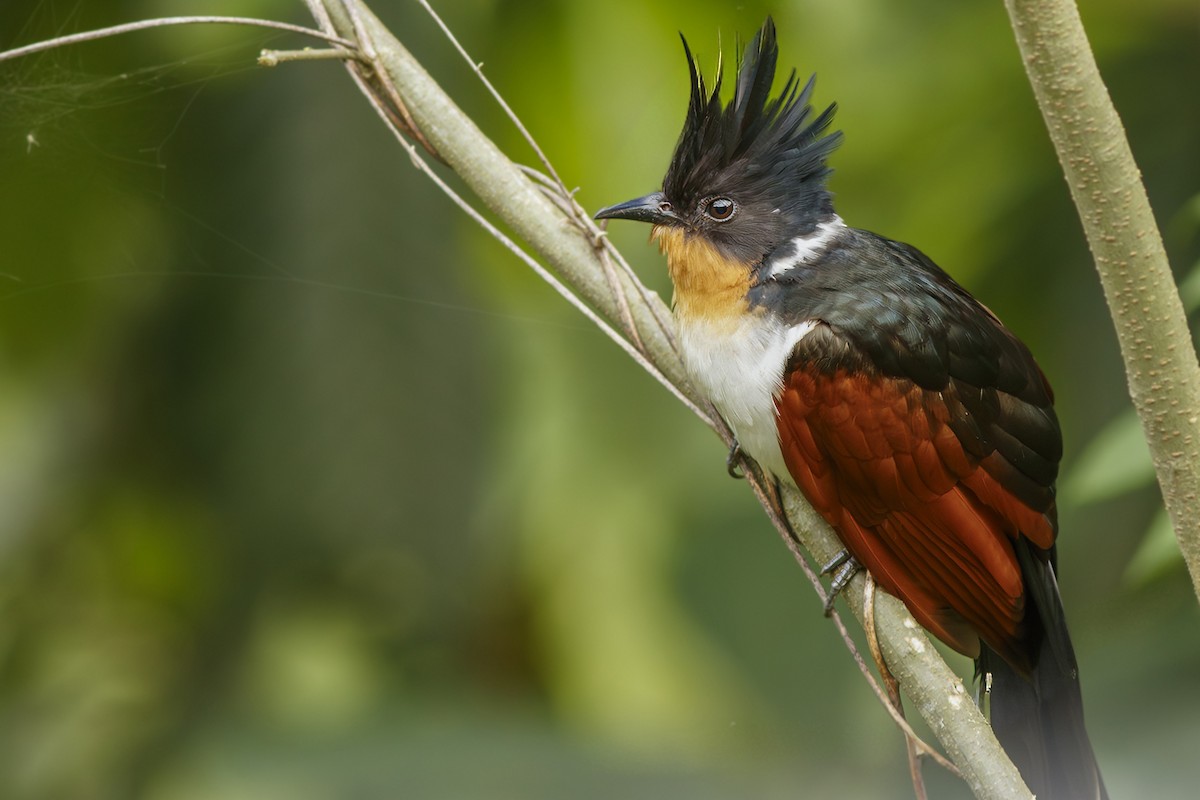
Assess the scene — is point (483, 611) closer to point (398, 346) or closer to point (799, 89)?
point (398, 346)

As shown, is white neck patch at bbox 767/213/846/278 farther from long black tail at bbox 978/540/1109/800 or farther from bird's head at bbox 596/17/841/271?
long black tail at bbox 978/540/1109/800

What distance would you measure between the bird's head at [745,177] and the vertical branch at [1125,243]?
2.79 ft

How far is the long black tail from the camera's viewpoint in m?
1.85

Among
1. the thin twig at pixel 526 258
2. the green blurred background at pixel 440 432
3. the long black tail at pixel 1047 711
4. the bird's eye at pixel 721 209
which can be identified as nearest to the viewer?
the thin twig at pixel 526 258

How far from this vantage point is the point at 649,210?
83.5 inches

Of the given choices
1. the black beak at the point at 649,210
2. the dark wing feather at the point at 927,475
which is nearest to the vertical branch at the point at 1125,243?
the dark wing feather at the point at 927,475

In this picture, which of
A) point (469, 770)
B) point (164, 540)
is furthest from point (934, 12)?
point (164, 540)

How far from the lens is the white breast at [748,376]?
1.90 meters

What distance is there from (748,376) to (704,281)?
0.76 feet

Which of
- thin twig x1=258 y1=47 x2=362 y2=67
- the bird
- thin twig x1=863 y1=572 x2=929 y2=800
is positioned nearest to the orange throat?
the bird

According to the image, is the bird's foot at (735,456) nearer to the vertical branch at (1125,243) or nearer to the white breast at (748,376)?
the white breast at (748,376)

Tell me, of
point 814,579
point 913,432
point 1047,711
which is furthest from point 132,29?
Answer: point 1047,711

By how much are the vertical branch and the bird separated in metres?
0.55

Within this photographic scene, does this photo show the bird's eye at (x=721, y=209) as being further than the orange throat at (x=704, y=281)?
Yes
